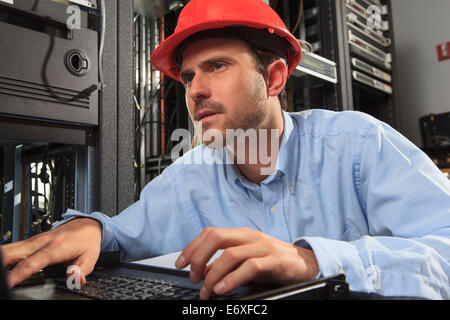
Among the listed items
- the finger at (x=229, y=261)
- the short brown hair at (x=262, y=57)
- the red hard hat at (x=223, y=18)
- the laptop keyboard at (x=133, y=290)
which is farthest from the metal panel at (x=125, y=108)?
the finger at (x=229, y=261)

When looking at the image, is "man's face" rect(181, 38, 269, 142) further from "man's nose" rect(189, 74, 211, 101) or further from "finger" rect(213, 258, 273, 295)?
"finger" rect(213, 258, 273, 295)

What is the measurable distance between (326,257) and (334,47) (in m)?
1.55

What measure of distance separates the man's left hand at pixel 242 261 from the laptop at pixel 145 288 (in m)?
0.01

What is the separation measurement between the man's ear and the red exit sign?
200cm

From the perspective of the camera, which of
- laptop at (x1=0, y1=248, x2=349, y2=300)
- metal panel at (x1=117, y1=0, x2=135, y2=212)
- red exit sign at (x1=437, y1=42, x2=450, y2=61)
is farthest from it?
red exit sign at (x1=437, y1=42, x2=450, y2=61)

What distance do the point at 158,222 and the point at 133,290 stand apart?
1.80 feet

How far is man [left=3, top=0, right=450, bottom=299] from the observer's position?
1.73ft

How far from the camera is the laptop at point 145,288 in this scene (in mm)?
380

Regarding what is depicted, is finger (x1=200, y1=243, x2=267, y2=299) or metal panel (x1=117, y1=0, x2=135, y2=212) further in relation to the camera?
metal panel (x1=117, y1=0, x2=135, y2=212)

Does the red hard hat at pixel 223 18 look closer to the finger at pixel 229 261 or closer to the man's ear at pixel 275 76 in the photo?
the man's ear at pixel 275 76

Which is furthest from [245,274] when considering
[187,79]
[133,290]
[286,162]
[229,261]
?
[187,79]

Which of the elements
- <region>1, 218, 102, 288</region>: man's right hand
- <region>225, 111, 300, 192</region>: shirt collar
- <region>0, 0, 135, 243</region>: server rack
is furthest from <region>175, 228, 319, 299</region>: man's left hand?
<region>0, 0, 135, 243</region>: server rack

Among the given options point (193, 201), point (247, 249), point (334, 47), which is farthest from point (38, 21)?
point (334, 47)
